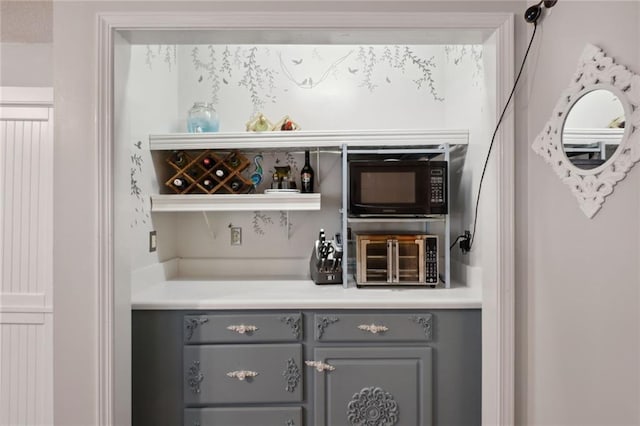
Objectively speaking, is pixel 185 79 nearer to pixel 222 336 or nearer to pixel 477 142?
pixel 222 336

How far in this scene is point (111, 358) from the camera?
4.94 ft

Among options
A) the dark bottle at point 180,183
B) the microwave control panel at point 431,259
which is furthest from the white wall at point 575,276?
the dark bottle at point 180,183

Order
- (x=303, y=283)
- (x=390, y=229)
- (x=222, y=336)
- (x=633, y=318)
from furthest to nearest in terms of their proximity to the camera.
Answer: (x=390, y=229), (x=303, y=283), (x=222, y=336), (x=633, y=318)

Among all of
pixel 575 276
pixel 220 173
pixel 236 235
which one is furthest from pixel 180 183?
pixel 575 276

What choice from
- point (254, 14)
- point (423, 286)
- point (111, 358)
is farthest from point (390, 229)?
point (111, 358)

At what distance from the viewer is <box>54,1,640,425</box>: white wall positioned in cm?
116

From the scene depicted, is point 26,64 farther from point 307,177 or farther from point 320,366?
point 320,366

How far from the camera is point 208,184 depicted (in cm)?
229

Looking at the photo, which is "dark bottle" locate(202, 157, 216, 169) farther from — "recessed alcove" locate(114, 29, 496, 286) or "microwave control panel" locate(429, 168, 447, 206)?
"microwave control panel" locate(429, 168, 447, 206)

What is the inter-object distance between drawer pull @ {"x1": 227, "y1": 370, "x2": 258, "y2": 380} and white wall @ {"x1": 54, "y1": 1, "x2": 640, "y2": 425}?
1.78 feet

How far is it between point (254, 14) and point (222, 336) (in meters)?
1.35

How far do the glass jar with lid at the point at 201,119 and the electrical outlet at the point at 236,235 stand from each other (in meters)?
0.62

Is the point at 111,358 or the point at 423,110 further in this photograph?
the point at 423,110

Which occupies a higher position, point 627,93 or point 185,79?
point 185,79
